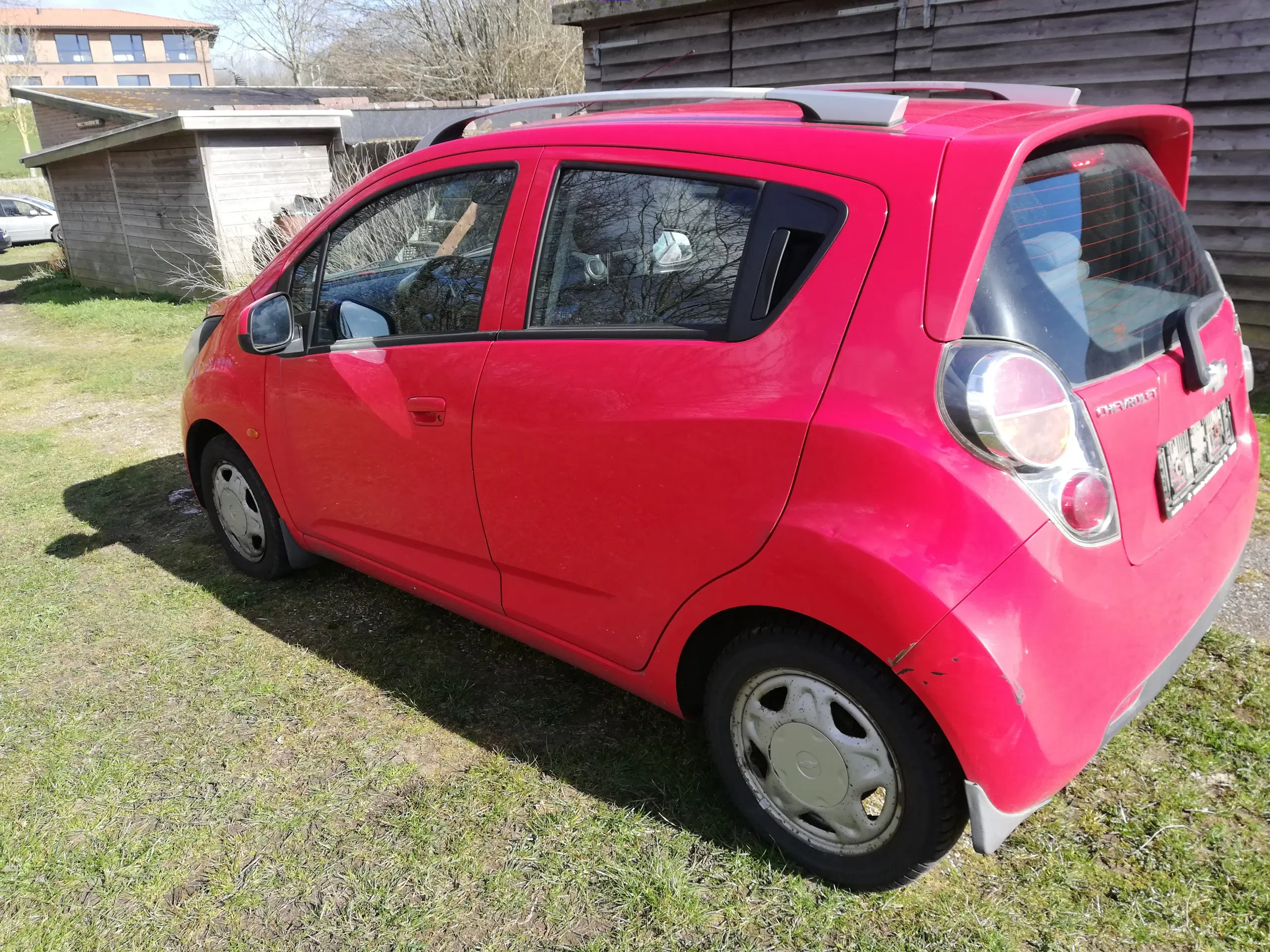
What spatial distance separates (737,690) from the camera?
2371 mm

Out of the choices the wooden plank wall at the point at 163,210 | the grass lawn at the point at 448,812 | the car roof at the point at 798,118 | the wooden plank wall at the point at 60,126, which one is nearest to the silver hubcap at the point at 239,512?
the grass lawn at the point at 448,812

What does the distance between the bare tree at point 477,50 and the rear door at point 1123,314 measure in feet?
71.2

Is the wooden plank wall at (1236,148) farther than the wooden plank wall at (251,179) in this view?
No

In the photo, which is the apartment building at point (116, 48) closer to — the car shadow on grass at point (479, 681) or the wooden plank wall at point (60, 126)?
the wooden plank wall at point (60, 126)

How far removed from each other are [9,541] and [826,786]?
474 cm

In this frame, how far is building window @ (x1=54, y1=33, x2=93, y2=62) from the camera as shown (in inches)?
2874

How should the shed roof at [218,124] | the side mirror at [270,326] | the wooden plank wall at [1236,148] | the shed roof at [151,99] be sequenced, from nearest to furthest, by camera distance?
1. the side mirror at [270,326]
2. the wooden plank wall at [1236,148]
3. the shed roof at [218,124]
4. the shed roof at [151,99]

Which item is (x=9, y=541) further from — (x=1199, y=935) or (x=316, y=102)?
(x=316, y=102)

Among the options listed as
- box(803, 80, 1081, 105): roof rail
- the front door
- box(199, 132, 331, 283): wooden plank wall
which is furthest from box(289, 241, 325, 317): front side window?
box(199, 132, 331, 283): wooden plank wall

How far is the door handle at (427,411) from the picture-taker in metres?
2.88

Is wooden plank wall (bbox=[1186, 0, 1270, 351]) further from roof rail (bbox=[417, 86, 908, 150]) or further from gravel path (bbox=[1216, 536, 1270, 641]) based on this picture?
roof rail (bbox=[417, 86, 908, 150])

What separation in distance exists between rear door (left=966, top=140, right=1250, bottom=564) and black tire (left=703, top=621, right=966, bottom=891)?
615mm

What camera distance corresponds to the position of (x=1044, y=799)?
2.05m

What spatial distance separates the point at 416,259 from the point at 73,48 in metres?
89.1
